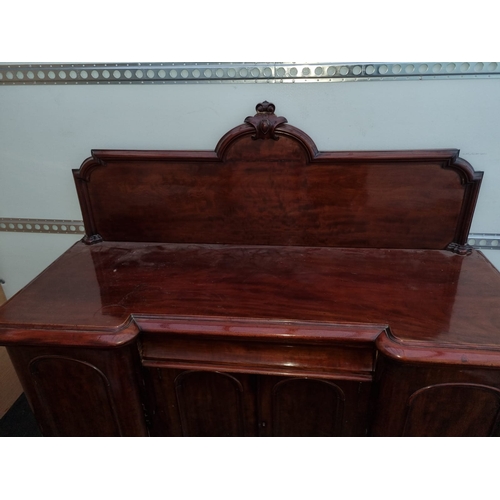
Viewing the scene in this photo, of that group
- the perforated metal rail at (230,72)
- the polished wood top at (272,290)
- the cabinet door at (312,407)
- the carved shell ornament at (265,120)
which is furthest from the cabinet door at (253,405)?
the perforated metal rail at (230,72)

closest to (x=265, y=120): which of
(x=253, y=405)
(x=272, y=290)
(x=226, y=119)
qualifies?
(x=226, y=119)

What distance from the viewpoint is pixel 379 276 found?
1175mm

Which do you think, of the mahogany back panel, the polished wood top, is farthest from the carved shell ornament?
the polished wood top

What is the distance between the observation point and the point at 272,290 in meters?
1.12

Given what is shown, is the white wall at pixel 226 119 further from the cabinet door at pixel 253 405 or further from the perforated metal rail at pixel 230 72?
the cabinet door at pixel 253 405

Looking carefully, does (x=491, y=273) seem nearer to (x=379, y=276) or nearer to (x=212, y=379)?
(x=379, y=276)

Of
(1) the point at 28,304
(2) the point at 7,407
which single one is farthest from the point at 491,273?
(2) the point at 7,407

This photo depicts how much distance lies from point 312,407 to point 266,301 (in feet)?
1.10

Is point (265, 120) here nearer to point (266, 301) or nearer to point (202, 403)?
point (266, 301)

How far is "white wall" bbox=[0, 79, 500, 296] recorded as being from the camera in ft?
3.87

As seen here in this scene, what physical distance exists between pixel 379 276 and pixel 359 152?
0.41 metres

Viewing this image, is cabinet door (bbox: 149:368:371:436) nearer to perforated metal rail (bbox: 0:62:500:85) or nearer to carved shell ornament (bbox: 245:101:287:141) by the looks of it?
carved shell ornament (bbox: 245:101:287:141)

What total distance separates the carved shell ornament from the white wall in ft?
0.15

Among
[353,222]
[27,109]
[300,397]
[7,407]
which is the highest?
[27,109]
